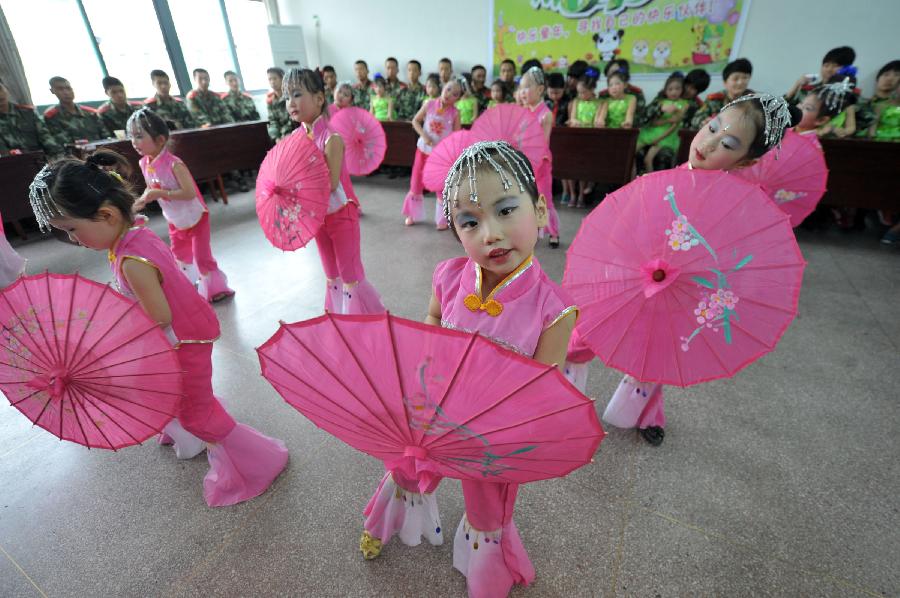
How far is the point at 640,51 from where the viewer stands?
589 cm

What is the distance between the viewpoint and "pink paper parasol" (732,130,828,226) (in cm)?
196

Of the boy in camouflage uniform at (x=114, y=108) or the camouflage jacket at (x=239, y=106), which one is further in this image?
the camouflage jacket at (x=239, y=106)

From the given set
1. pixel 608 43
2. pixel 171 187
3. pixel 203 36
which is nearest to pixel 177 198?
pixel 171 187

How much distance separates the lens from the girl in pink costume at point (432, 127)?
14.8ft

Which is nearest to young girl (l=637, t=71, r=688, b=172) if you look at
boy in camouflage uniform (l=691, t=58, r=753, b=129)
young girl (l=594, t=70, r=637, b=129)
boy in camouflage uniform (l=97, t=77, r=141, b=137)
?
boy in camouflage uniform (l=691, t=58, r=753, b=129)

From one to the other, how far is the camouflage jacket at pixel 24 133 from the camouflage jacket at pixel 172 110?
132cm

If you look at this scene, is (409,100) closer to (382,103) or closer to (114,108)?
(382,103)

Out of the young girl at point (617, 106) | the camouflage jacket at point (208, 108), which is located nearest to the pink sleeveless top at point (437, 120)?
the young girl at point (617, 106)

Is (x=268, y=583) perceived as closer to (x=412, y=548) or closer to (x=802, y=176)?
(x=412, y=548)

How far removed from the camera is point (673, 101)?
5.22m

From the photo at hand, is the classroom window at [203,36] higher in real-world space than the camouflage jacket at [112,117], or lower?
higher

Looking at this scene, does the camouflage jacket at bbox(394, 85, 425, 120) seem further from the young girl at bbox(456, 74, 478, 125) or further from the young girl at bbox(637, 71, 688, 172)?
the young girl at bbox(637, 71, 688, 172)

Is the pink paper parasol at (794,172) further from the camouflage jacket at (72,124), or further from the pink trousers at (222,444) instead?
the camouflage jacket at (72,124)

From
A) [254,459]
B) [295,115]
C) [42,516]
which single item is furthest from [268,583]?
[295,115]
